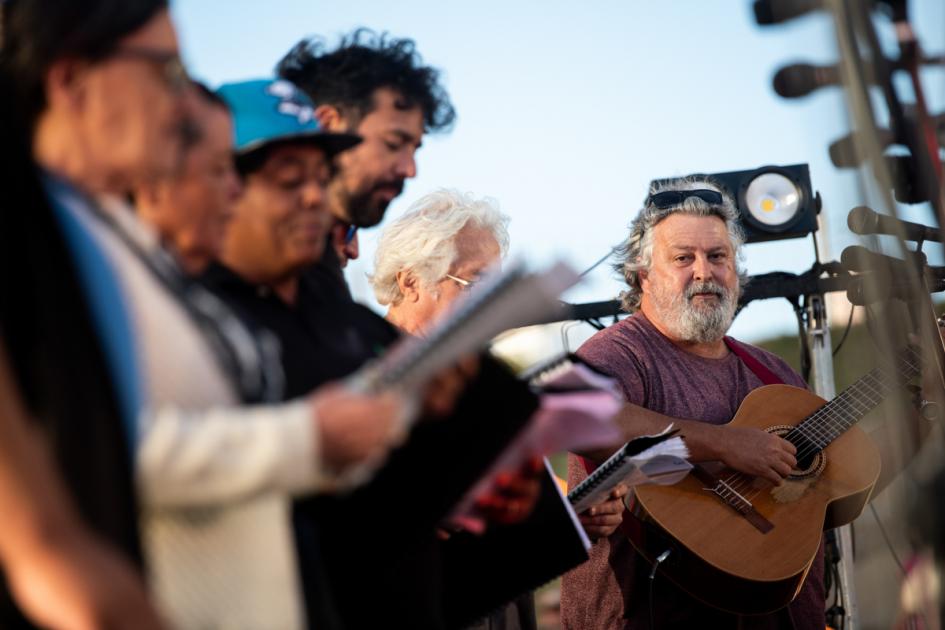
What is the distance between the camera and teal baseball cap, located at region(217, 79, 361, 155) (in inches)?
74.9

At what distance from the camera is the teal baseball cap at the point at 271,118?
190 centimetres

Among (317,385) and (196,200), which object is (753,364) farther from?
(196,200)

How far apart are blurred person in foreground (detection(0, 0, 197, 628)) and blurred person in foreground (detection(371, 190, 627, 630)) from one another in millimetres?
1940

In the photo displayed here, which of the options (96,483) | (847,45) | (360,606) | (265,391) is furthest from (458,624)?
(847,45)

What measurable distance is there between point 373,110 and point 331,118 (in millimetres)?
88

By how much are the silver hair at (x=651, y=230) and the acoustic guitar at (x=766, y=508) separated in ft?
2.07

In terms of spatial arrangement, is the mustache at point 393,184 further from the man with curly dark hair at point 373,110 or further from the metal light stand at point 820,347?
the metal light stand at point 820,347

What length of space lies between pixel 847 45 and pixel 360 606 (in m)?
1.11

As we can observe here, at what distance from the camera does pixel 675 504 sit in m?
3.63

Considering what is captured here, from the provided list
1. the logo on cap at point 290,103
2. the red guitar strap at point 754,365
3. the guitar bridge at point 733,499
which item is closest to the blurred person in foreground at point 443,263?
the guitar bridge at point 733,499

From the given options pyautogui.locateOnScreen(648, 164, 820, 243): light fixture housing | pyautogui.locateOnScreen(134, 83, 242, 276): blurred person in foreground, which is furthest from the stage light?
pyautogui.locateOnScreen(134, 83, 242, 276): blurred person in foreground

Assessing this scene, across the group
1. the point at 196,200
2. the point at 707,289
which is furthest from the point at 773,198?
the point at 196,200

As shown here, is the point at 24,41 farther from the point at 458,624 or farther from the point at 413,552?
the point at 458,624

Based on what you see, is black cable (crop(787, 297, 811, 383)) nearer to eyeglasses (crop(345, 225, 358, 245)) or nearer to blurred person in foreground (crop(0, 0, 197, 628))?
eyeglasses (crop(345, 225, 358, 245))
